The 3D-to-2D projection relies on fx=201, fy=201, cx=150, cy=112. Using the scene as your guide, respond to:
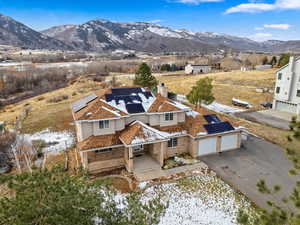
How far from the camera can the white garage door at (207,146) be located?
1706cm

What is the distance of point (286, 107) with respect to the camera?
30266 millimetres

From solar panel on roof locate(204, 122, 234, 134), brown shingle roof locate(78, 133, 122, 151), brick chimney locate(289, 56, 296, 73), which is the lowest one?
brown shingle roof locate(78, 133, 122, 151)

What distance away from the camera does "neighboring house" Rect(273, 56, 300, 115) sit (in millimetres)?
28109

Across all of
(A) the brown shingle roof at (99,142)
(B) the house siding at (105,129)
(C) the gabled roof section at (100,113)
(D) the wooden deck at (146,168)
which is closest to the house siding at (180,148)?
(D) the wooden deck at (146,168)

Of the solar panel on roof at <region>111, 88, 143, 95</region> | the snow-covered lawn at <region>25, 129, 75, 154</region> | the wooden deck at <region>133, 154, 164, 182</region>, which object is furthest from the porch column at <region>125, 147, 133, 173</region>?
the snow-covered lawn at <region>25, 129, 75, 154</region>

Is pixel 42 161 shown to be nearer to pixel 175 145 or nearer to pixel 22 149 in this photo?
pixel 22 149

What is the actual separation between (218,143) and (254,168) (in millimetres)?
3361

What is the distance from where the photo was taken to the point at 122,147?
15.9m

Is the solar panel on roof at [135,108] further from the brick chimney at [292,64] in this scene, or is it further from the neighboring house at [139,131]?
the brick chimney at [292,64]

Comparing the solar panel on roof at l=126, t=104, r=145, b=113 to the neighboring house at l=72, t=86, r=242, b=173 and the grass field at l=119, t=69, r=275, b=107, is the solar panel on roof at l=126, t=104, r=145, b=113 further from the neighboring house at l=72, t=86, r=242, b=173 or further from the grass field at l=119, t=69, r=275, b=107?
the grass field at l=119, t=69, r=275, b=107

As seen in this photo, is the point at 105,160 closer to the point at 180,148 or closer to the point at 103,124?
the point at 103,124

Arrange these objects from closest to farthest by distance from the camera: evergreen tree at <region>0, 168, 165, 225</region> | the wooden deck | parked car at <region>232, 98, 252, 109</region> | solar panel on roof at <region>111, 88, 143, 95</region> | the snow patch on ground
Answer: evergreen tree at <region>0, 168, 165, 225</region> → the wooden deck → solar panel on roof at <region>111, 88, 143, 95</region> → the snow patch on ground → parked car at <region>232, 98, 252, 109</region>

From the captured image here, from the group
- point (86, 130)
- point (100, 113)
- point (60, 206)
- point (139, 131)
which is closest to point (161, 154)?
point (139, 131)

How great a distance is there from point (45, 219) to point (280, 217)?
21.1ft
